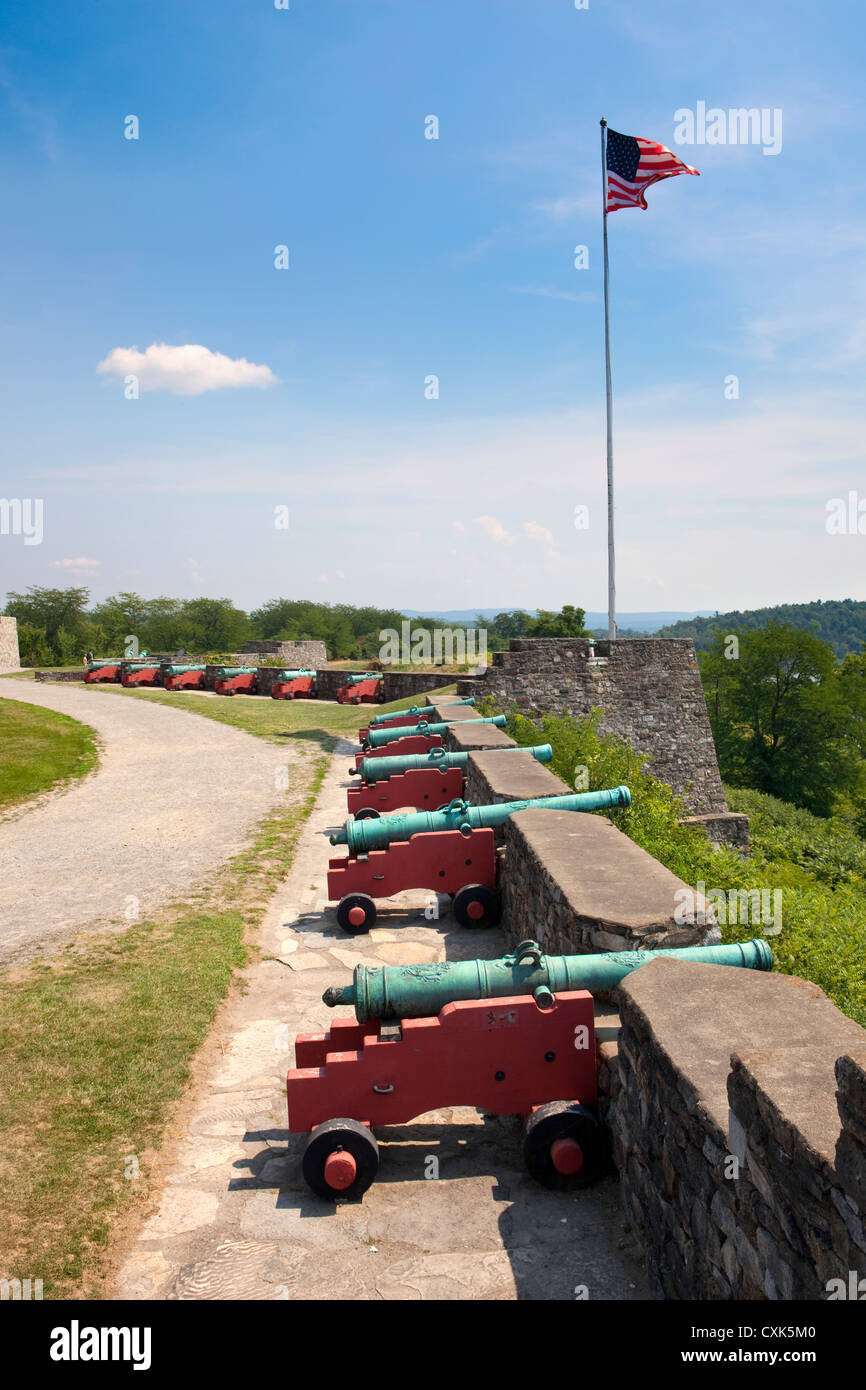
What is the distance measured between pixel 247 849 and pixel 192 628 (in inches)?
2249

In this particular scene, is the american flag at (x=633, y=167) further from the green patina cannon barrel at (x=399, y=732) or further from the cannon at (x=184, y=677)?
the cannon at (x=184, y=677)

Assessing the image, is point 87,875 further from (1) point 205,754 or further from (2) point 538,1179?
(1) point 205,754

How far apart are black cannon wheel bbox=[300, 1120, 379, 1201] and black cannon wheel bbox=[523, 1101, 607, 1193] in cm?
56

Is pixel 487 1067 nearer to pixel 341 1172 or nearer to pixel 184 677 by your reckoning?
pixel 341 1172

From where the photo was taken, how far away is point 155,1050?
4176mm

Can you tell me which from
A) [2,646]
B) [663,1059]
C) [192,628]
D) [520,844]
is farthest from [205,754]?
[192,628]

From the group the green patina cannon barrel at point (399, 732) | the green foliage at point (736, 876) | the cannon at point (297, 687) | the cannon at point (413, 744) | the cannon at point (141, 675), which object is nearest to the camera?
the green foliage at point (736, 876)

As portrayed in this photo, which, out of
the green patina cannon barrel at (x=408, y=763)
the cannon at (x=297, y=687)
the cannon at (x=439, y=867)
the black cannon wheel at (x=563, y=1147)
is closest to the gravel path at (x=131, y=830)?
the green patina cannon barrel at (x=408, y=763)

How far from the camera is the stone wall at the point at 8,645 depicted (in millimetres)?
35375

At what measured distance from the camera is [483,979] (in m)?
3.34

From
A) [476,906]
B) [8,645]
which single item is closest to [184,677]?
[8,645]

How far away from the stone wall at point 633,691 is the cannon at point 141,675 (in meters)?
16.1

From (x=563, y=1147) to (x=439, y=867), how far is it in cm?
285

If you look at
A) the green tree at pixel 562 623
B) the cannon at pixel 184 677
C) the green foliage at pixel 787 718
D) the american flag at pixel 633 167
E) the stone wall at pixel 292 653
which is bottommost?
the green foliage at pixel 787 718
